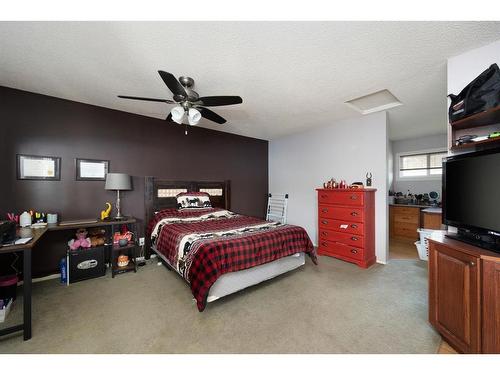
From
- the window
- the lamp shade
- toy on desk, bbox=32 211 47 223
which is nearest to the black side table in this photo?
the lamp shade

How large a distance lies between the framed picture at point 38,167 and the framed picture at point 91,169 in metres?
0.22

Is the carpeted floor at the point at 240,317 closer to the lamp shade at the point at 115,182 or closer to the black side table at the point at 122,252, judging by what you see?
the black side table at the point at 122,252

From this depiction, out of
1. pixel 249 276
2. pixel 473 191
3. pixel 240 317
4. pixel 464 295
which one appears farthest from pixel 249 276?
pixel 473 191

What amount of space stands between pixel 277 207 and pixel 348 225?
1973 millimetres

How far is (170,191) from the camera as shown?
3.83 meters

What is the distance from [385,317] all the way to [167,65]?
3.31m

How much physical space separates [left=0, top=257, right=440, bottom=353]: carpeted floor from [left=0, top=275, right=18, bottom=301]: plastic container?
0.20m

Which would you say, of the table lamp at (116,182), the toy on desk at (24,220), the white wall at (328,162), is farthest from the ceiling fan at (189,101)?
the white wall at (328,162)

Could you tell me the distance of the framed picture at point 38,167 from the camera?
264cm

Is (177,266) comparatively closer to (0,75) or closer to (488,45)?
(0,75)

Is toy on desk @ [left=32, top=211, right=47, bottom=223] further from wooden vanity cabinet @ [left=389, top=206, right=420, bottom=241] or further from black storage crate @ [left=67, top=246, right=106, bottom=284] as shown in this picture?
wooden vanity cabinet @ [left=389, top=206, right=420, bottom=241]

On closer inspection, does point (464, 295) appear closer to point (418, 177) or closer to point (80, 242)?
point (80, 242)
